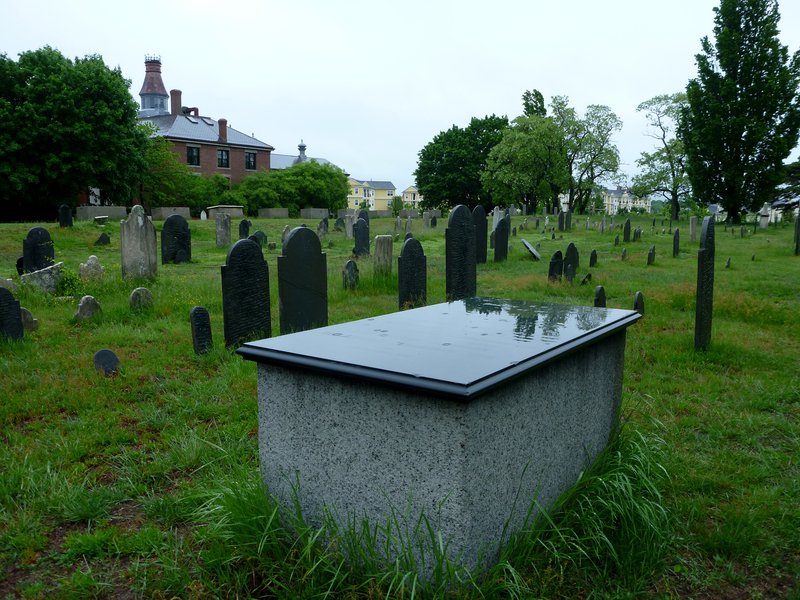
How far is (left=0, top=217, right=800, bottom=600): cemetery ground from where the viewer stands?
7.51 feet

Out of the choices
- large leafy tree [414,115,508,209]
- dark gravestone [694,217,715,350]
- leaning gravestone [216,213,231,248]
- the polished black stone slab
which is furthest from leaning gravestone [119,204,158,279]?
large leafy tree [414,115,508,209]

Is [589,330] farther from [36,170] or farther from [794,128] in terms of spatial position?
[794,128]

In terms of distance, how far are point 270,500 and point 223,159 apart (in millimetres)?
55966

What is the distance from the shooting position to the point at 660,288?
1005 cm

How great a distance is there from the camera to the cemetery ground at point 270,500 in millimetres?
2289

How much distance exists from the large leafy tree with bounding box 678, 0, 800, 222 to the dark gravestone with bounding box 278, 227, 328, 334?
35824 mm

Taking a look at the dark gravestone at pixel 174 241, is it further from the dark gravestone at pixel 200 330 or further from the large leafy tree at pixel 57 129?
the large leafy tree at pixel 57 129

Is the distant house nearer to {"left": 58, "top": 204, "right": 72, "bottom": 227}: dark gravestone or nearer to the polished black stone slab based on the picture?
{"left": 58, "top": 204, "right": 72, "bottom": 227}: dark gravestone

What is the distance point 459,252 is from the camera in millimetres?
8156

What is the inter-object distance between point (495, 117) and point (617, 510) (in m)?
60.1

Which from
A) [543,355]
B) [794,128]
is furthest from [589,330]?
[794,128]

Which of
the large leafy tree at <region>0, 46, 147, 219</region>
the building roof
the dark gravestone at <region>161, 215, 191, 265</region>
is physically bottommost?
the dark gravestone at <region>161, 215, 191, 265</region>

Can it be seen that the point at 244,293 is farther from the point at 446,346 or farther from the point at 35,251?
the point at 35,251

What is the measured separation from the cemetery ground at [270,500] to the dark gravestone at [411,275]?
2883 millimetres
